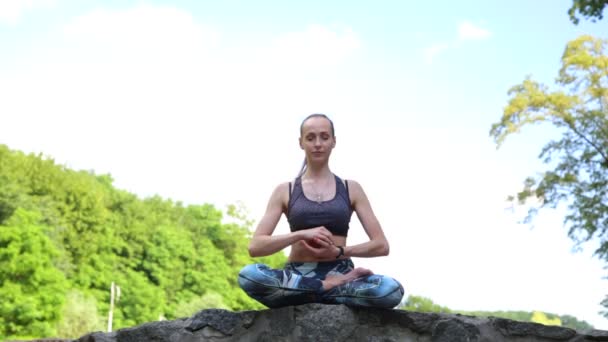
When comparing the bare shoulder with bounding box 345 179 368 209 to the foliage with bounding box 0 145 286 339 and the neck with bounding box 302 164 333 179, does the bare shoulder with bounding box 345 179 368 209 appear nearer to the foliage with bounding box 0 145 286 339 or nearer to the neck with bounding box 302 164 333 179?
the neck with bounding box 302 164 333 179

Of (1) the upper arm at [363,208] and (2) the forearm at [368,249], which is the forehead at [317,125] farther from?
(2) the forearm at [368,249]

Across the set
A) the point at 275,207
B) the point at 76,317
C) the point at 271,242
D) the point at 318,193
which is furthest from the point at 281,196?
the point at 76,317

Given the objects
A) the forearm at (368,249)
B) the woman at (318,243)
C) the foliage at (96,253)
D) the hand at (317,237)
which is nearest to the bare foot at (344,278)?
the woman at (318,243)

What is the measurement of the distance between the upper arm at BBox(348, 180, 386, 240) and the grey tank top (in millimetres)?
89

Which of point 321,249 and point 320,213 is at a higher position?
point 320,213

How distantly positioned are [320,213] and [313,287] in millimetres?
477

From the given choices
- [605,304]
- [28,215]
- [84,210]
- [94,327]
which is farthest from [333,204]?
[84,210]

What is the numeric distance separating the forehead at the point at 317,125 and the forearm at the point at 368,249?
2.50ft

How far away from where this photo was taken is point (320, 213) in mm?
5191

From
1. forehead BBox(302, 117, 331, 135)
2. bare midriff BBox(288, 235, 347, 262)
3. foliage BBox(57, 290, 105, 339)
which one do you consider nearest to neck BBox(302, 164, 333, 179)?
forehead BBox(302, 117, 331, 135)

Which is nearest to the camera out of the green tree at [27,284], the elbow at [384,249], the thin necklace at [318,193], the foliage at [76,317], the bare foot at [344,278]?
the bare foot at [344,278]

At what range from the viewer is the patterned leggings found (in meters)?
4.99

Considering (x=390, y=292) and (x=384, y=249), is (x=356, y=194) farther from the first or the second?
(x=390, y=292)

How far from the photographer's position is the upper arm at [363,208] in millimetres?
5293
